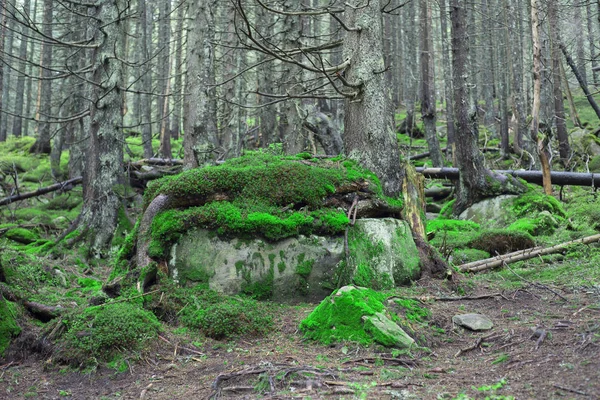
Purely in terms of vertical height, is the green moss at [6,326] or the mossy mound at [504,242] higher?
the mossy mound at [504,242]

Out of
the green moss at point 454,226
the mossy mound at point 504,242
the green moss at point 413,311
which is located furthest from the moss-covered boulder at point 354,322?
the green moss at point 454,226

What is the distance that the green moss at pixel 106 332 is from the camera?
4020mm

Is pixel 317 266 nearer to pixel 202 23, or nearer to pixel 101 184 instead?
pixel 101 184

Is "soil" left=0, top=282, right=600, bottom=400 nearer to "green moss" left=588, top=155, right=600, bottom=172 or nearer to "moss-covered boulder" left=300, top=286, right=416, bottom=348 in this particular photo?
"moss-covered boulder" left=300, top=286, right=416, bottom=348

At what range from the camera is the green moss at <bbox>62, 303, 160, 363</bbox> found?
4020 mm

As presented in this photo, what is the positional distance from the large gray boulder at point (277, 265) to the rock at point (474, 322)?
1271 millimetres

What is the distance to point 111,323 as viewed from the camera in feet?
13.8

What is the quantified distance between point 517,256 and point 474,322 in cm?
406

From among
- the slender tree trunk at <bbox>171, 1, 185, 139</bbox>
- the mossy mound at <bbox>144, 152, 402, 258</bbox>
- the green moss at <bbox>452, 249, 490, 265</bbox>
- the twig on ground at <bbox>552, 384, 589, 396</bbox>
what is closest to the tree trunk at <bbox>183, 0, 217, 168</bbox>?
the slender tree trunk at <bbox>171, 1, 185, 139</bbox>

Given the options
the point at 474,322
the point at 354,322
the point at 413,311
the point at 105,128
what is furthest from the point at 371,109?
the point at 105,128

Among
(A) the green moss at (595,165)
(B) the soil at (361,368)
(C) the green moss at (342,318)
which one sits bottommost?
(B) the soil at (361,368)

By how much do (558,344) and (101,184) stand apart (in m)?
8.89

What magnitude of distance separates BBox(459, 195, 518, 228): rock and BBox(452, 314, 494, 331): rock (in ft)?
24.1

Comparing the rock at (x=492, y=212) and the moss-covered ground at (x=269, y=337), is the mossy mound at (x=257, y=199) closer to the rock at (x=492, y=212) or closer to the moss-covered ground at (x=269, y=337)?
the moss-covered ground at (x=269, y=337)
